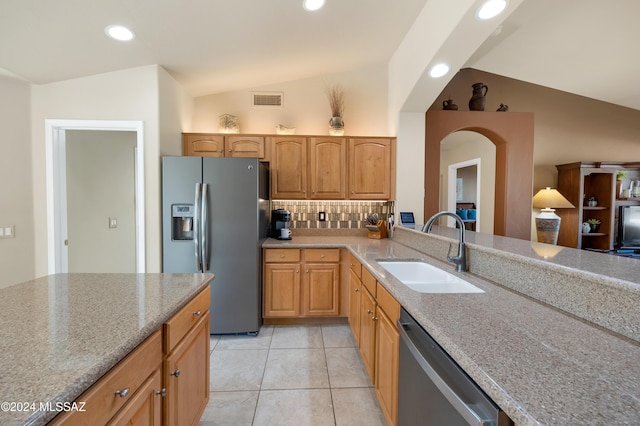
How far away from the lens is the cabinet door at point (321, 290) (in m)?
2.99

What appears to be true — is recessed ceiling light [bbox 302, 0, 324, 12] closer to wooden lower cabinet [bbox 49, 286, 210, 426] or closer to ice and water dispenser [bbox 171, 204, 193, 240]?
ice and water dispenser [bbox 171, 204, 193, 240]

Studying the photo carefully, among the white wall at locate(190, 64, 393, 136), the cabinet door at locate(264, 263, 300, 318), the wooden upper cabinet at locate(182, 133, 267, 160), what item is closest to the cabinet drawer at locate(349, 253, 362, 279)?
the cabinet door at locate(264, 263, 300, 318)

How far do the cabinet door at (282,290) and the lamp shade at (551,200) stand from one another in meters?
3.83

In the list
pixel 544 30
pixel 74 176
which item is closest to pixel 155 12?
pixel 74 176

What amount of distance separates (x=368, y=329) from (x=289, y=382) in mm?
752

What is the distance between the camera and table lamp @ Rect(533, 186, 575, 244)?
397 cm

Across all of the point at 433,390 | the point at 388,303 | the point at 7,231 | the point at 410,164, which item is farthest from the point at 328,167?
the point at 7,231

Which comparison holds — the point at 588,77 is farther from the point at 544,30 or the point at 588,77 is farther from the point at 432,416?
the point at 432,416

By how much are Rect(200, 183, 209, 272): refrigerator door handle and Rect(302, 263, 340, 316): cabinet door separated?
3.40 ft

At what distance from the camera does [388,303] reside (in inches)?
59.1

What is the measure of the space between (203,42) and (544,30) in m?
3.49

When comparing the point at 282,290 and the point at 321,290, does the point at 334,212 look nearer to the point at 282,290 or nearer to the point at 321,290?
the point at 321,290

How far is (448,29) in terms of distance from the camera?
2.11m

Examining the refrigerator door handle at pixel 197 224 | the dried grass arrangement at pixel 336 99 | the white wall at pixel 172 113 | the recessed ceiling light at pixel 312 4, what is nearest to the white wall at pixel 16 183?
the white wall at pixel 172 113
